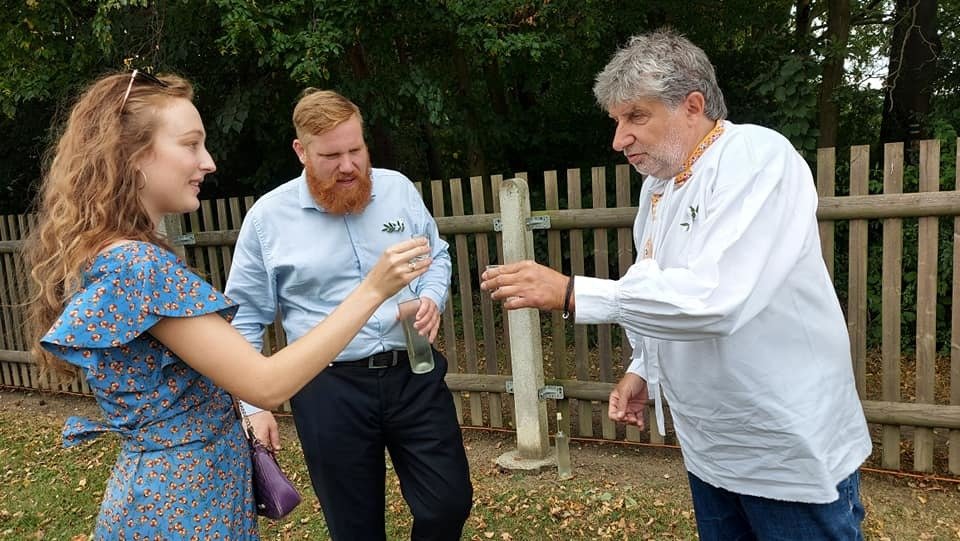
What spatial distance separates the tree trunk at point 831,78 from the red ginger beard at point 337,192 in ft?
21.0

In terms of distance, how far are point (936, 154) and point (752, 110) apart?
4409mm

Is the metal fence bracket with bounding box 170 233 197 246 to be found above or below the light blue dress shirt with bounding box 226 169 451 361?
below

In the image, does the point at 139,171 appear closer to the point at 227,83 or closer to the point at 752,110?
the point at 227,83

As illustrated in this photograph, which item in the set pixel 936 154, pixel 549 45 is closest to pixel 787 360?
pixel 936 154

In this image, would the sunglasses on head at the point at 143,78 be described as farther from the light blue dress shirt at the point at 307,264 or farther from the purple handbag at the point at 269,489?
the light blue dress shirt at the point at 307,264

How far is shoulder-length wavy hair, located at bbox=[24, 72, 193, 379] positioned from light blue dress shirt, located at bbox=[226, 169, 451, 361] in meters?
0.97

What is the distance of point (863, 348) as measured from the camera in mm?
3891

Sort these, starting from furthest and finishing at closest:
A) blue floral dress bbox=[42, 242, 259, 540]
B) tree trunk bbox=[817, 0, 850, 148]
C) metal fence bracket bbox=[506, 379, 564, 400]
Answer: tree trunk bbox=[817, 0, 850, 148] < metal fence bracket bbox=[506, 379, 564, 400] < blue floral dress bbox=[42, 242, 259, 540]

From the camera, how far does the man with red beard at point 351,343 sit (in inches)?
101

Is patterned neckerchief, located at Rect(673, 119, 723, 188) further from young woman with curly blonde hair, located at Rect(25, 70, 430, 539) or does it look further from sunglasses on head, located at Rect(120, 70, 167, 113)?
sunglasses on head, located at Rect(120, 70, 167, 113)

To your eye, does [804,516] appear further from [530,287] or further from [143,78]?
[143,78]

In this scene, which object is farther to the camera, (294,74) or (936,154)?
(294,74)

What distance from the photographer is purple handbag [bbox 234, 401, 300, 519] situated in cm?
186

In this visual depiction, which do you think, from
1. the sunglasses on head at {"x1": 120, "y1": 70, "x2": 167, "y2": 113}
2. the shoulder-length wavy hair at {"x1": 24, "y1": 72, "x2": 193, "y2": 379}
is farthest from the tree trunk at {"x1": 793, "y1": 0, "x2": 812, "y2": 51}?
the shoulder-length wavy hair at {"x1": 24, "y1": 72, "x2": 193, "y2": 379}
